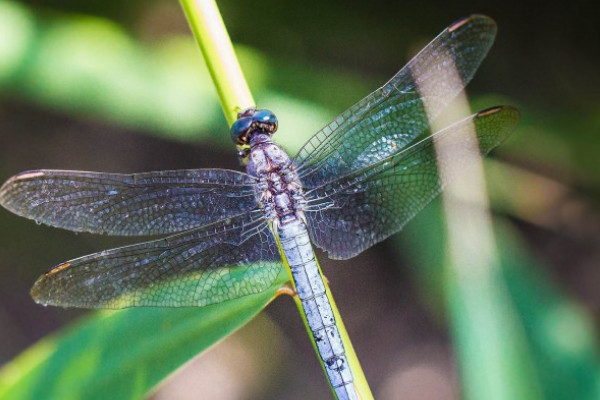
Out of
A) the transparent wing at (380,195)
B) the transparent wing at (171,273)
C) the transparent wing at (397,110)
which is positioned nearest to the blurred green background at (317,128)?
the transparent wing at (380,195)

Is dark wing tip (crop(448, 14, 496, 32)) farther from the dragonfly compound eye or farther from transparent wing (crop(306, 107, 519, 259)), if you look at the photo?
the dragonfly compound eye

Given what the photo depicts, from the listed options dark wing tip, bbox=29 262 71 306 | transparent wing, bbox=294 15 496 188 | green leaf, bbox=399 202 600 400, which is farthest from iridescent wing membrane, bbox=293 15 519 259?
dark wing tip, bbox=29 262 71 306

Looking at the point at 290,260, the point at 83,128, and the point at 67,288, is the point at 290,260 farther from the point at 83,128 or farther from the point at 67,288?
the point at 83,128

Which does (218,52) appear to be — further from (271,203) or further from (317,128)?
(317,128)

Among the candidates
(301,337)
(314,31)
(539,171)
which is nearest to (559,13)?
(539,171)

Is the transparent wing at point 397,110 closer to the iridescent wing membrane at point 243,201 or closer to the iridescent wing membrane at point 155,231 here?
the iridescent wing membrane at point 243,201

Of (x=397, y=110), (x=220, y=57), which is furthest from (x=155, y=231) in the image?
(x=397, y=110)
